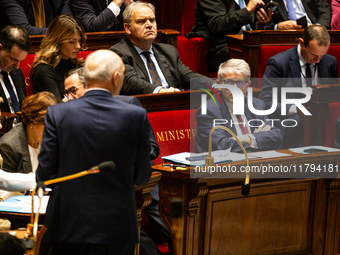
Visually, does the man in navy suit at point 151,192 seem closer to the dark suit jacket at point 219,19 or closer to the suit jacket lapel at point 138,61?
the suit jacket lapel at point 138,61

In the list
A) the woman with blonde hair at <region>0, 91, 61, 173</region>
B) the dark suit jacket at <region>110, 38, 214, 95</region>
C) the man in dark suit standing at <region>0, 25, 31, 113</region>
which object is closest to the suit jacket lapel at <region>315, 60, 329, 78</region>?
the dark suit jacket at <region>110, 38, 214, 95</region>

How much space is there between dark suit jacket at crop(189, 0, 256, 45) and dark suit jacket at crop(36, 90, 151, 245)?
8.17ft

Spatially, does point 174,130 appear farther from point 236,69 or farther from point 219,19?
point 219,19

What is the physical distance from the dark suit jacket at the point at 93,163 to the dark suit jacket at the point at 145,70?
125 centimetres

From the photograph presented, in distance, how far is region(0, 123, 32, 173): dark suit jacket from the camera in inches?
73.4

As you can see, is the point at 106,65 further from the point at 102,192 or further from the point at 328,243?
the point at 328,243

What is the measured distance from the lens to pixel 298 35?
3.69m

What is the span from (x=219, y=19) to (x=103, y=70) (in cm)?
250

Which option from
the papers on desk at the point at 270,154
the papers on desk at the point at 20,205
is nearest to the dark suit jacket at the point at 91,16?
the papers on desk at the point at 270,154

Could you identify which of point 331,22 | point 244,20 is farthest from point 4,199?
point 331,22

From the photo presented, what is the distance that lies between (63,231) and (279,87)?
6.95 feet

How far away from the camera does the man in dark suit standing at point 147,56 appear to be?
9.38 feet

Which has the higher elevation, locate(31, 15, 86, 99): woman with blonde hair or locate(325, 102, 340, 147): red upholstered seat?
locate(31, 15, 86, 99): woman with blonde hair

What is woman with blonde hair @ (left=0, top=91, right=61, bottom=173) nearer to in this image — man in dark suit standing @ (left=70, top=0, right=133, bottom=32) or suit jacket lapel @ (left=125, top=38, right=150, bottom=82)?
suit jacket lapel @ (left=125, top=38, right=150, bottom=82)
